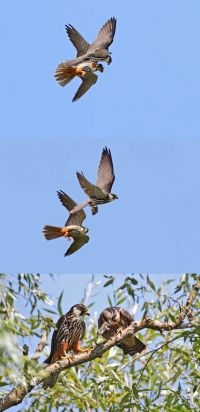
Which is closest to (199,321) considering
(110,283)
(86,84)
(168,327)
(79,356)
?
(168,327)

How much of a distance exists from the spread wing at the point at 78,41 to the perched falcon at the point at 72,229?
2.28ft

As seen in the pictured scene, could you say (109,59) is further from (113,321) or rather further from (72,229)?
(113,321)

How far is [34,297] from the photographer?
4434 millimetres

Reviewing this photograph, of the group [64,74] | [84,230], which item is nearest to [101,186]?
[84,230]

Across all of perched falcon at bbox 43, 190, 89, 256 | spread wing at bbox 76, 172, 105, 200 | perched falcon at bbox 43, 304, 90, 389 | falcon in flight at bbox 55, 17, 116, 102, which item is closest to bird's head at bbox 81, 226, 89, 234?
perched falcon at bbox 43, 190, 89, 256

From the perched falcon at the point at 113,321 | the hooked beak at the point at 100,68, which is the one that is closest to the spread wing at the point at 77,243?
the perched falcon at the point at 113,321

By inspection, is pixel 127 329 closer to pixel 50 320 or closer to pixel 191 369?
pixel 50 320

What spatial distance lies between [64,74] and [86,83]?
15 centimetres

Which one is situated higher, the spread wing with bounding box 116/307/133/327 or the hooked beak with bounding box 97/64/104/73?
the hooked beak with bounding box 97/64/104/73

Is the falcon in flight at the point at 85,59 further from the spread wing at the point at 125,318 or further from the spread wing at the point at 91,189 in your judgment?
the spread wing at the point at 125,318

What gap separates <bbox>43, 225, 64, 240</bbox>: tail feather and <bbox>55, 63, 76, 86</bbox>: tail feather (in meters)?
0.66

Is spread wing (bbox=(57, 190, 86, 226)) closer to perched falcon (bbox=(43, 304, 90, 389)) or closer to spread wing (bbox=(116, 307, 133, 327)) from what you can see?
perched falcon (bbox=(43, 304, 90, 389))

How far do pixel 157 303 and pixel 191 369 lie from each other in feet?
1.53

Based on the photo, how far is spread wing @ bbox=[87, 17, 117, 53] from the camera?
4.77 m
